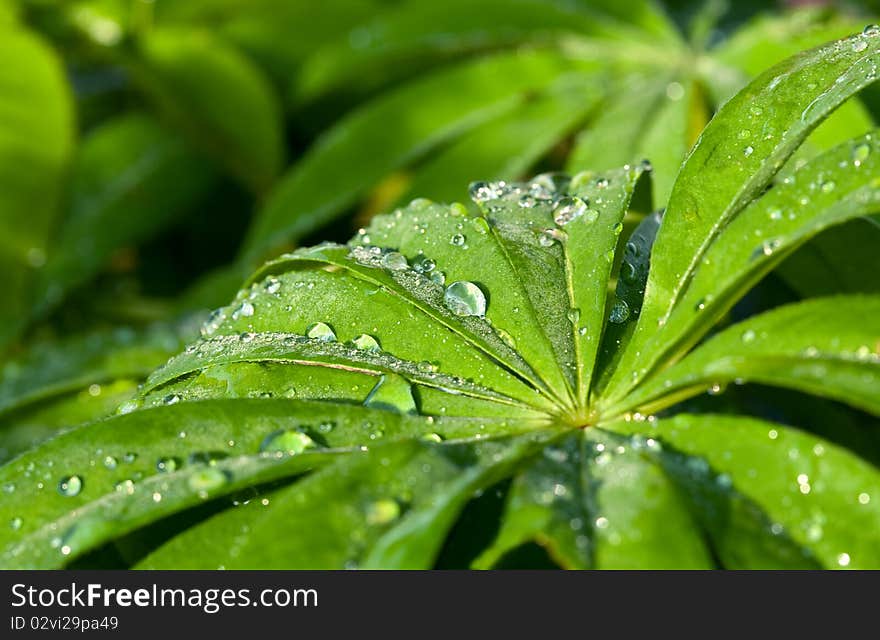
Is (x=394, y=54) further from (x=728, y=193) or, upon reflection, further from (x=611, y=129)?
(x=728, y=193)

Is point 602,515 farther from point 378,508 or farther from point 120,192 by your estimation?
point 120,192

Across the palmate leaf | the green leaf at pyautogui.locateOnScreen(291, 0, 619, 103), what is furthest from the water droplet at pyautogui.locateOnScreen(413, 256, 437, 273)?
the green leaf at pyautogui.locateOnScreen(291, 0, 619, 103)

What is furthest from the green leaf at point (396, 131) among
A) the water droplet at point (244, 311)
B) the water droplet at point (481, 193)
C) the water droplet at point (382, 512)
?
the water droplet at point (382, 512)

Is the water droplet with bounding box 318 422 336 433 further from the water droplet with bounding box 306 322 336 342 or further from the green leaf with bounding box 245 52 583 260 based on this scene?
the green leaf with bounding box 245 52 583 260

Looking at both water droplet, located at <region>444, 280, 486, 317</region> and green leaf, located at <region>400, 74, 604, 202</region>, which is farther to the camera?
green leaf, located at <region>400, 74, 604, 202</region>

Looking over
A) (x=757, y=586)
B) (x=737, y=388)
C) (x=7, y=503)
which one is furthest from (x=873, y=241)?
(x=7, y=503)

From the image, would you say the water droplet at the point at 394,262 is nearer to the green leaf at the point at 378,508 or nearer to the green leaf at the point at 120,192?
the green leaf at the point at 378,508

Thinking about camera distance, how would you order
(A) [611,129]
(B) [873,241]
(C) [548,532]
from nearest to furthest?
(C) [548,532], (B) [873,241], (A) [611,129]
